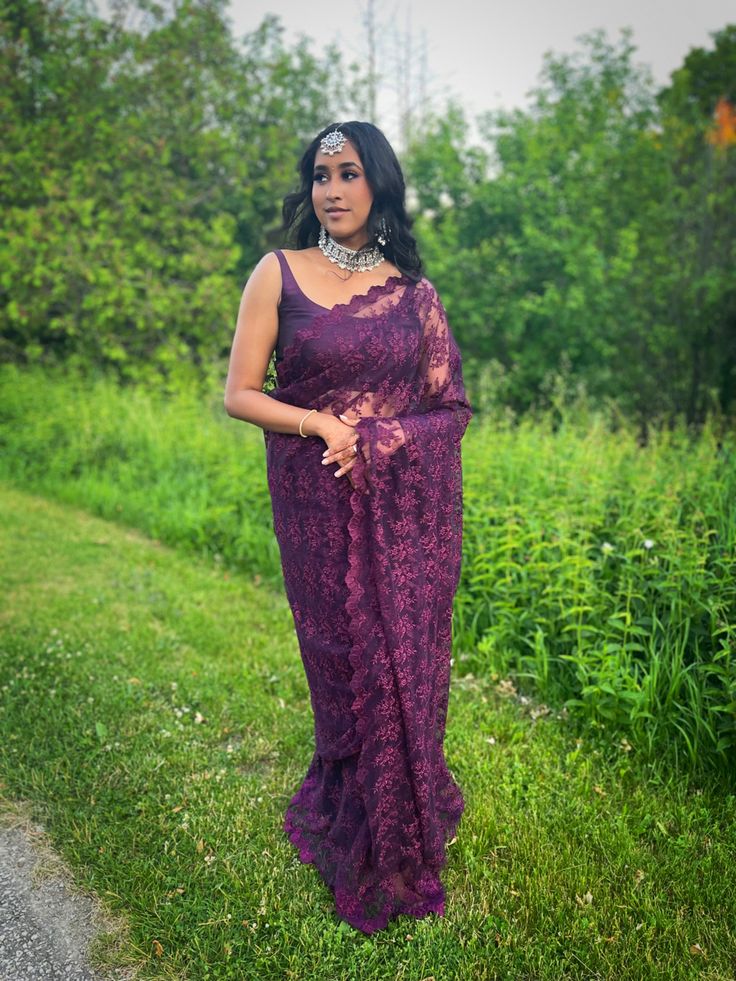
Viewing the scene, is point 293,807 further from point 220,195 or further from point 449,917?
point 220,195

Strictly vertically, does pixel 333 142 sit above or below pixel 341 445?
above

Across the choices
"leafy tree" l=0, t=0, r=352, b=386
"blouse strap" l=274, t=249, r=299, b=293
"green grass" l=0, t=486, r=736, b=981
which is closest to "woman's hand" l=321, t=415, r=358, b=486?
"blouse strap" l=274, t=249, r=299, b=293

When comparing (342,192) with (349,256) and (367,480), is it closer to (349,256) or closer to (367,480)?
(349,256)

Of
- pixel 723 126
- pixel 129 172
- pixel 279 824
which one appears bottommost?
pixel 279 824

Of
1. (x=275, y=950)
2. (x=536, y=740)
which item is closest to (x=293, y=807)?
(x=275, y=950)

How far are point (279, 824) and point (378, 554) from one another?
1.27 metres

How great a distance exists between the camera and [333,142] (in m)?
2.40

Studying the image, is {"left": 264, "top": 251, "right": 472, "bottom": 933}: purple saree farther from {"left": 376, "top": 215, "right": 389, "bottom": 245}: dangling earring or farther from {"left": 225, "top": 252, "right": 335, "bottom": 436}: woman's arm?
{"left": 376, "top": 215, "right": 389, "bottom": 245}: dangling earring

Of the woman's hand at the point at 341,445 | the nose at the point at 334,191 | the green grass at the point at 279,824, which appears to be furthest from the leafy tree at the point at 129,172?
the woman's hand at the point at 341,445

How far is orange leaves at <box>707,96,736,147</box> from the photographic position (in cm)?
1132

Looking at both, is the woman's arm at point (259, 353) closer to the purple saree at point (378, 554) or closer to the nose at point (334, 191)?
the purple saree at point (378, 554)

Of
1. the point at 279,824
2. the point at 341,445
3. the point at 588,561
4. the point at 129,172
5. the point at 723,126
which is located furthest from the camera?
the point at 723,126

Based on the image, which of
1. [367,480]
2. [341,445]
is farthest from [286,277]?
[367,480]

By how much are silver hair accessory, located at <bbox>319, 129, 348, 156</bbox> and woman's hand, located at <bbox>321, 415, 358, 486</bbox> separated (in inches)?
33.8
